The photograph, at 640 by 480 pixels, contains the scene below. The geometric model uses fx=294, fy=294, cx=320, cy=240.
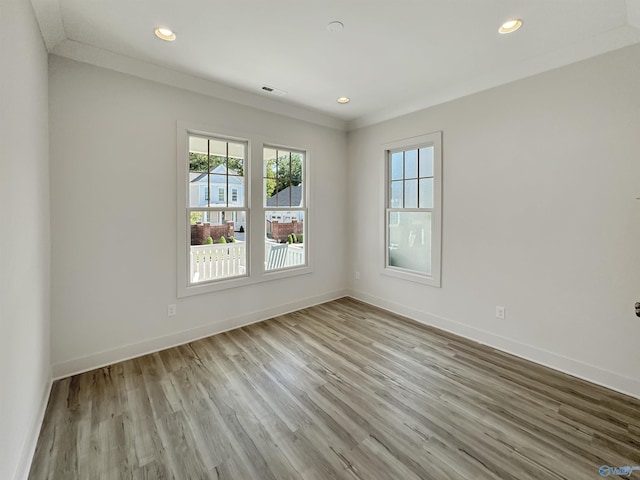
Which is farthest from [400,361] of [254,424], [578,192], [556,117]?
[556,117]

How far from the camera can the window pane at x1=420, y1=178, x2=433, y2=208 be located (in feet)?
12.1

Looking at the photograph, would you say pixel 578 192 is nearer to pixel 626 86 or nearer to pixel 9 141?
pixel 626 86

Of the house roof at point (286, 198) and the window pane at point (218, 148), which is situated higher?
the window pane at point (218, 148)

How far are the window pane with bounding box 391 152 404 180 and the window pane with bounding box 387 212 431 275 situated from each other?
0.53 m

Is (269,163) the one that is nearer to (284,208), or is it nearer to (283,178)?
(283,178)

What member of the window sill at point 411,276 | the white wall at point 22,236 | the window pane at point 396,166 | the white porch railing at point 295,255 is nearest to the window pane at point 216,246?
the white porch railing at point 295,255

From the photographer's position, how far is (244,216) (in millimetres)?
3672

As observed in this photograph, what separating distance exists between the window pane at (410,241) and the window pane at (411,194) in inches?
4.8

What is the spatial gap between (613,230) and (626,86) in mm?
1113

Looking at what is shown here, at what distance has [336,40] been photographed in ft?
7.91

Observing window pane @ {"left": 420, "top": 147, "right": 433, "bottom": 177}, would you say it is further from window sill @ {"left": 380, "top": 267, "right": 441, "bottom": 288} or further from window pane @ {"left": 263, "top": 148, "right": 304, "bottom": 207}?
window pane @ {"left": 263, "top": 148, "right": 304, "bottom": 207}

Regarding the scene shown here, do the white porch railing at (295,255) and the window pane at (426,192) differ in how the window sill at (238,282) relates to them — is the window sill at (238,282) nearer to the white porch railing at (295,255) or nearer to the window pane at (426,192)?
the white porch railing at (295,255)

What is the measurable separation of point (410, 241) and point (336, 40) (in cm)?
253

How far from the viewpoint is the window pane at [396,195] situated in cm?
410
